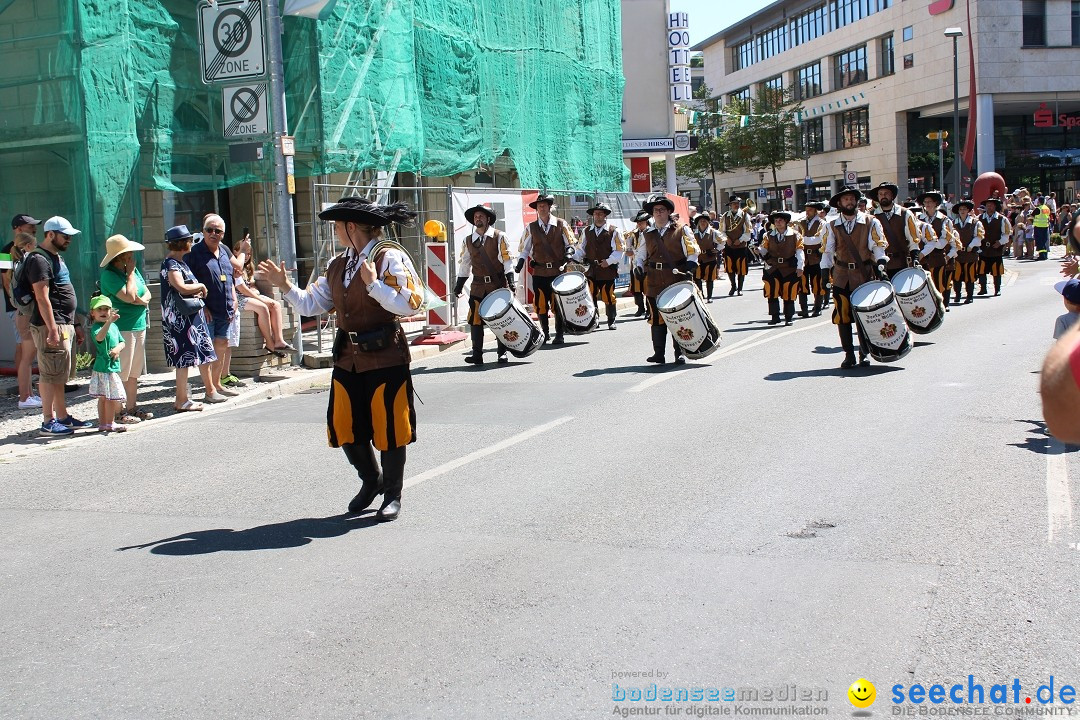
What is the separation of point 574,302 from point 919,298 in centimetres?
472

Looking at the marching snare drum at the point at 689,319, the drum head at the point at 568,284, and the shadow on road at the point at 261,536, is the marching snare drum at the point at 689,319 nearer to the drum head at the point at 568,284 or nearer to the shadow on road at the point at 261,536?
the drum head at the point at 568,284

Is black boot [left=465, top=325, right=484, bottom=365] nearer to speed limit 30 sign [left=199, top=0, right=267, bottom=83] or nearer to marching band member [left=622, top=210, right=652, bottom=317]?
speed limit 30 sign [left=199, top=0, right=267, bottom=83]

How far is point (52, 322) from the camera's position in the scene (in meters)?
10.3

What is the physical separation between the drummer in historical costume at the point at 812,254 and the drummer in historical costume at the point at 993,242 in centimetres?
376

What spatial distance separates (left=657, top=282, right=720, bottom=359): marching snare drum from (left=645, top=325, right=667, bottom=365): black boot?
1.12 feet

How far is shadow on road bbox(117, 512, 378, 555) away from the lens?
6.37 m

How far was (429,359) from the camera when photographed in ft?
52.3

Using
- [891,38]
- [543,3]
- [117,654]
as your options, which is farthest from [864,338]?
[891,38]

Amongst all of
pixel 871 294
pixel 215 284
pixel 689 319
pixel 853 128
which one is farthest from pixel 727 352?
pixel 853 128

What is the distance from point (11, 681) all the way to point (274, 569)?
5.13 feet

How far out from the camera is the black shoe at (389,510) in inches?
268

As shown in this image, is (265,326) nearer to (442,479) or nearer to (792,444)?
(442,479)

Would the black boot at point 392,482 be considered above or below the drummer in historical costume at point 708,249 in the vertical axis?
below

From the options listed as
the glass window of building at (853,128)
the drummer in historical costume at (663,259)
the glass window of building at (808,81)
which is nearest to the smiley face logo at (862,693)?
the drummer in historical costume at (663,259)
